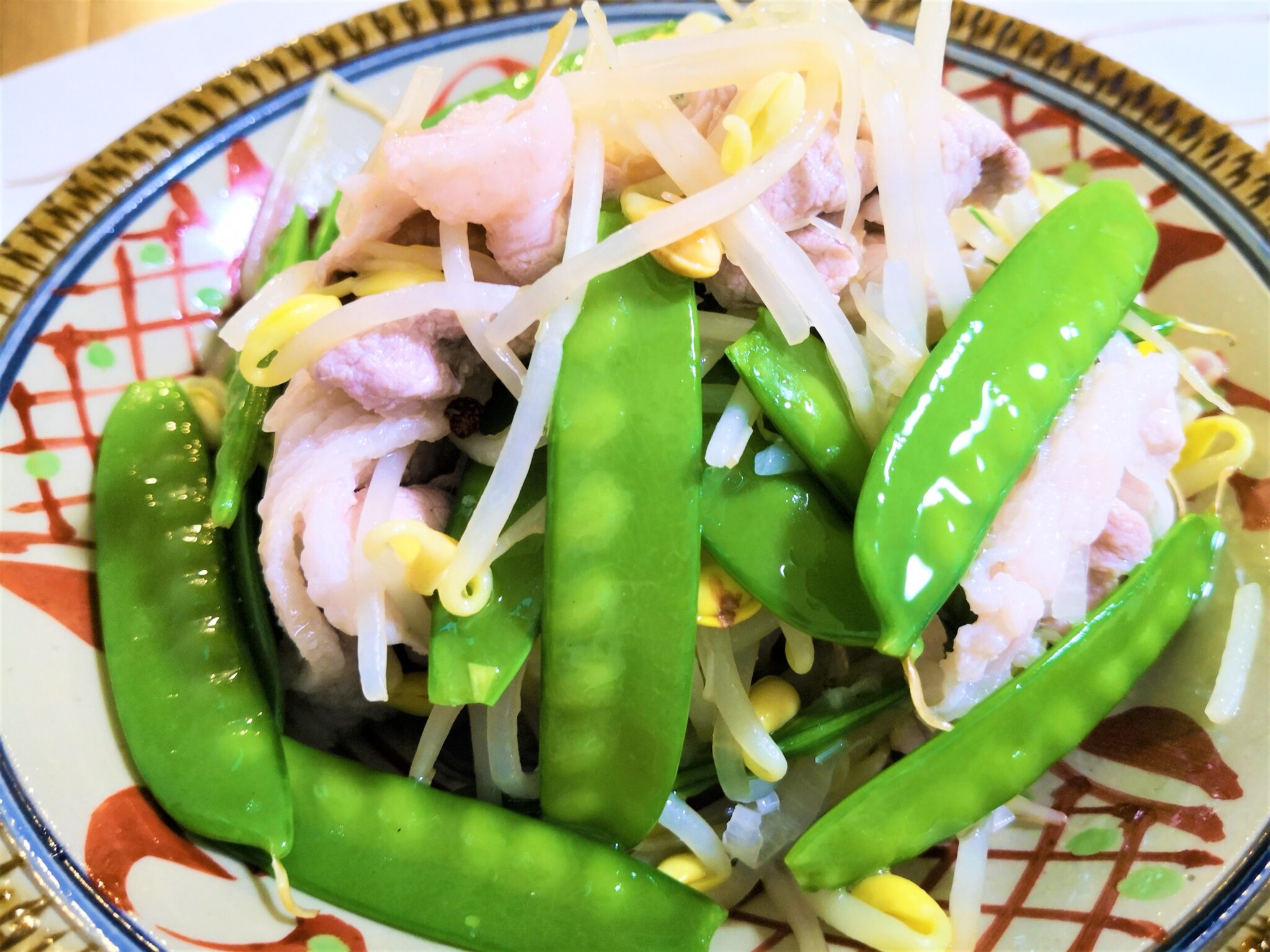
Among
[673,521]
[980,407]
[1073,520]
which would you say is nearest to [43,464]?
[673,521]

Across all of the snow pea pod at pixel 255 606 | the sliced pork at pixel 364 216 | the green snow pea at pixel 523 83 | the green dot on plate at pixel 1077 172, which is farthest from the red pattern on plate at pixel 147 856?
the green dot on plate at pixel 1077 172

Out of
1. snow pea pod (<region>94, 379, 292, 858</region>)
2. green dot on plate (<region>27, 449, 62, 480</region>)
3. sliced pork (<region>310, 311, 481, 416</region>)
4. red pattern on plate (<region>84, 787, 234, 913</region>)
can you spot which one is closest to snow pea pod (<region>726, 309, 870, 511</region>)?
sliced pork (<region>310, 311, 481, 416</region>)

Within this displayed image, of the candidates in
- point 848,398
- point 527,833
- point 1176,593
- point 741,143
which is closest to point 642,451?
point 848,398

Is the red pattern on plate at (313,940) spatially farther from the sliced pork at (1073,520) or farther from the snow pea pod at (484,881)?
the sliced pork at (1073,520)

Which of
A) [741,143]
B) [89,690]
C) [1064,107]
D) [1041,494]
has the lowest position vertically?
[89,690]

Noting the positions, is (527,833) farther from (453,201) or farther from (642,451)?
(453,201)

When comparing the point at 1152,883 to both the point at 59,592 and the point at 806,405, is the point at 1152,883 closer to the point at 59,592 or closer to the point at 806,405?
the point at 806,405
